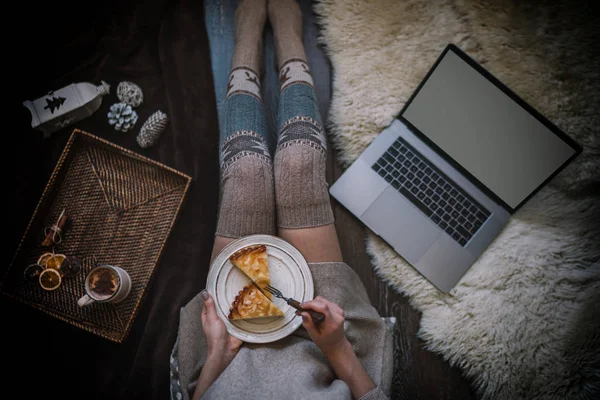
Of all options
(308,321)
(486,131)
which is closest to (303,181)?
(308,321)

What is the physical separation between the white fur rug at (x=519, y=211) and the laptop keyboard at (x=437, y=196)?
0.38ft

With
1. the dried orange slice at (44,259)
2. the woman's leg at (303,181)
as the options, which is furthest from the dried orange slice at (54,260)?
the woman's leg at (303,181)

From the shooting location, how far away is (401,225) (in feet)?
3.79

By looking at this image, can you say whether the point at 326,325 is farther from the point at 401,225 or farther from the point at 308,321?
the point at 401,225

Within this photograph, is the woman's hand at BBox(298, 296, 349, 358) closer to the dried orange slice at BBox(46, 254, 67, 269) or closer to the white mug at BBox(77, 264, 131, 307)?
the white mug at BBox(77, 264, 131, 307)

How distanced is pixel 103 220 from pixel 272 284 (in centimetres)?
60

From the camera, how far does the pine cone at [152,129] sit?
123 cm

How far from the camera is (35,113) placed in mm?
1172

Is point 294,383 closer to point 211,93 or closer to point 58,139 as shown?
point 211,93

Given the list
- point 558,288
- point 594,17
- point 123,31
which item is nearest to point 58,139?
point 123,31

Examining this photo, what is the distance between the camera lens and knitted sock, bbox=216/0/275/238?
104 centimetres

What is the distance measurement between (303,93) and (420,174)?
474 millimetres

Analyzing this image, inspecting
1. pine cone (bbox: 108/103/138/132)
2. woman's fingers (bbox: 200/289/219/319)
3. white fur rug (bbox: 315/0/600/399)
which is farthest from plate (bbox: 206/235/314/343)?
pine cone (bbox: 108/103/138/132)

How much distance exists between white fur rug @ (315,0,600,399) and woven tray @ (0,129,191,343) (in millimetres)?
670
